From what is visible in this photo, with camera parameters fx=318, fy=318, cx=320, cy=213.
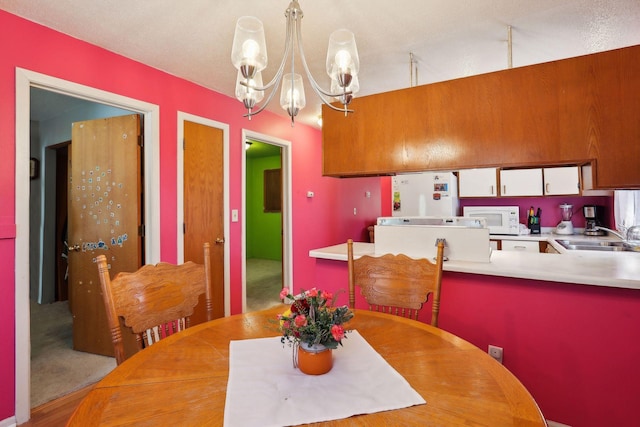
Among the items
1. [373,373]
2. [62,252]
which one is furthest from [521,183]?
[62,252]

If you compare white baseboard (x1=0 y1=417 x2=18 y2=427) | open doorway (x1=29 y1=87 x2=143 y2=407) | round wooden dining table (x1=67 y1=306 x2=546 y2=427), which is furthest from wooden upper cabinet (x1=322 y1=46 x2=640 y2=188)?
white baseboard (x1=0 y1=417 x2=18 y2=427)

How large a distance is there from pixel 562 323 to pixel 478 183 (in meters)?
2.88

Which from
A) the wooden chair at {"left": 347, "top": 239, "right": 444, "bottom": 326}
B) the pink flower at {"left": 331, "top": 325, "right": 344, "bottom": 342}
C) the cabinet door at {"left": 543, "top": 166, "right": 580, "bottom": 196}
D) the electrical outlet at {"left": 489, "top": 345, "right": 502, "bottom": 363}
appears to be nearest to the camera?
the pink flower at {"left": 331, "top": 325, "right": 344, "bottom": 342}

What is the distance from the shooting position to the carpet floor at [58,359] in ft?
6.91

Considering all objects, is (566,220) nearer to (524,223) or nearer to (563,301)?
(524,223)

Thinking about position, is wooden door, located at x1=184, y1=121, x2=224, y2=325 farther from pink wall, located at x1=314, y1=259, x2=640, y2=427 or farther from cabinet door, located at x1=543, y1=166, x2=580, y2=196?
cabinet door, located at x1=543, y1=166, x2=580, y2=196

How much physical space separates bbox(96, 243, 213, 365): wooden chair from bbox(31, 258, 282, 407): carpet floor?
1306mm

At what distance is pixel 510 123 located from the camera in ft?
6.30

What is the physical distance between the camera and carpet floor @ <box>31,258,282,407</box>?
211cm

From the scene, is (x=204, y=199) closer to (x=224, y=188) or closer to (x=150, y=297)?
(x=224, y=188)

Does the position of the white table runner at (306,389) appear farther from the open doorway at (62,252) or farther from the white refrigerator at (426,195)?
the white refrigerator at (426,195)

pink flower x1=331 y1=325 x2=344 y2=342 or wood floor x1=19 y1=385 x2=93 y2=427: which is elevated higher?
pink flower x1=331 y1=325 x2=344 y2=342

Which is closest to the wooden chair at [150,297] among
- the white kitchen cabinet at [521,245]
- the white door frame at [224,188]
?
the white door frame at [224,188]

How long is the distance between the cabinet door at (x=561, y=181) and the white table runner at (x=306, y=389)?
387 centimetres
